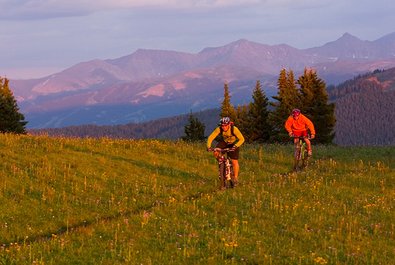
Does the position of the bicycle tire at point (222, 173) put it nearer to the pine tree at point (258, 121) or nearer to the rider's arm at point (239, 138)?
the rider's arm at point (239, 138)

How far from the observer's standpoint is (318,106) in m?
67.6

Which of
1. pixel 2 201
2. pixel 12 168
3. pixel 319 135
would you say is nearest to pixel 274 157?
pixel 12 168

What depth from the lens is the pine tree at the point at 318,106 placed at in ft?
215

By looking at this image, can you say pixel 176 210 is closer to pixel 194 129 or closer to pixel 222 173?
pixel 222 173

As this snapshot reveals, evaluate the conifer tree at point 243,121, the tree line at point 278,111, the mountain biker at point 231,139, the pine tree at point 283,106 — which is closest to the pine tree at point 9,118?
the tree line at point 278,111

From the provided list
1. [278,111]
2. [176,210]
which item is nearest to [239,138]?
[176,210]

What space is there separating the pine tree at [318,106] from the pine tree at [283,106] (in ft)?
4.99

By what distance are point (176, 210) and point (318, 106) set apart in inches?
2175

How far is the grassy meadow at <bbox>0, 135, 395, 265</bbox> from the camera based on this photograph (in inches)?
443

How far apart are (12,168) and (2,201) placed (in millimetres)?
3940

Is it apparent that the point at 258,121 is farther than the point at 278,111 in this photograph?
No

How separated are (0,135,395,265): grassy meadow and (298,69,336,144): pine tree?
128ft

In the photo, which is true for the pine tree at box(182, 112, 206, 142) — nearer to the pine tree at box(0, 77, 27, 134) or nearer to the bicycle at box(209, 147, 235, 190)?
the pine tree at box(0, 77, 27, 134)

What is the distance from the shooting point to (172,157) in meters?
26.8
